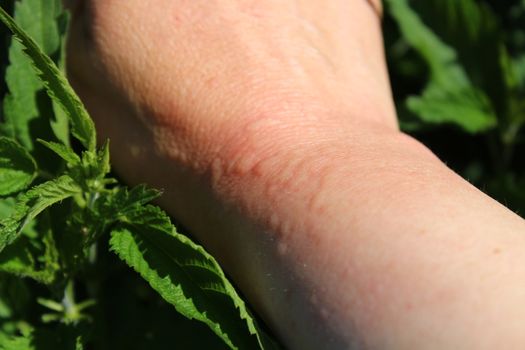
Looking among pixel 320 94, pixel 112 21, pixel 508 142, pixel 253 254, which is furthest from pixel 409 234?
pixel 508 142

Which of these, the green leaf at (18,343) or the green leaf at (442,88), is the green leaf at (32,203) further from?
the green leaf at (442,88)

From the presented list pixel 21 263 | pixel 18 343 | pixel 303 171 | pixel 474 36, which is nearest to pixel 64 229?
pixel 21 263

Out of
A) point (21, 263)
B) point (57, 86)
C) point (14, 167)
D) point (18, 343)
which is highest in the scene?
point (57, 86)

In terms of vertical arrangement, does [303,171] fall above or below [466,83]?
above

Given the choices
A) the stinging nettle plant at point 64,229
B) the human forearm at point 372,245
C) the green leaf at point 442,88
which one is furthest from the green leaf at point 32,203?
the green leaf at point 442,88

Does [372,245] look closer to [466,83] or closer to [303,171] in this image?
[303,171]
